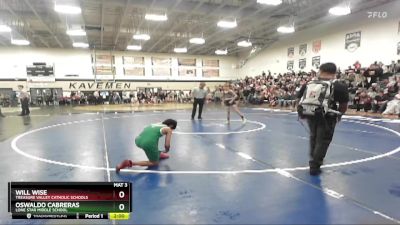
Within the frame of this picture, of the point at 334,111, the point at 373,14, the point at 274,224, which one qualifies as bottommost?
the point at 274,224

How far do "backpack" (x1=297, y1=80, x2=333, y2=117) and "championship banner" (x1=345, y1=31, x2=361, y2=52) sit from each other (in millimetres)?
20425

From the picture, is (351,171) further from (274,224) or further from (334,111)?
(274,224)

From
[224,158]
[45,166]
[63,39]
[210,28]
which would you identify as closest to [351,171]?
[224,158]

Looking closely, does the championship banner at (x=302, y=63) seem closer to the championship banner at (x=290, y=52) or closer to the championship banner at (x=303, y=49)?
the championship banner at (x=303, y=49)

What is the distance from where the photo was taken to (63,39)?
104 feet

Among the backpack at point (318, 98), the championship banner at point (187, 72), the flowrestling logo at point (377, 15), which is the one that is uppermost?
the flowrestling logo at point (377, 15)

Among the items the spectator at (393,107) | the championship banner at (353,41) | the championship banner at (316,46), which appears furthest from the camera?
the championship banner at (316,46)

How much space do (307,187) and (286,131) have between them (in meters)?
5.85

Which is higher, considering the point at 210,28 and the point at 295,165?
the point at 210,28

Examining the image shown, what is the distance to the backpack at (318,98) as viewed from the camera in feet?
16.4

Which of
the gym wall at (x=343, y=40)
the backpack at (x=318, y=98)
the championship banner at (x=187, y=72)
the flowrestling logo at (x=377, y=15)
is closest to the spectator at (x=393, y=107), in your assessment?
the gym wall at (x=343, y=40)

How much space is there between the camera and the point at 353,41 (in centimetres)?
2312
